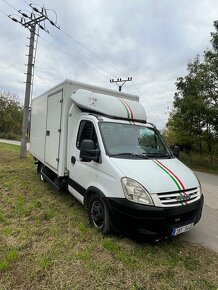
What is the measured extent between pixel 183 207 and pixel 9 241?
280cm

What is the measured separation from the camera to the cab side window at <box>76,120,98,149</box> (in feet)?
14.3

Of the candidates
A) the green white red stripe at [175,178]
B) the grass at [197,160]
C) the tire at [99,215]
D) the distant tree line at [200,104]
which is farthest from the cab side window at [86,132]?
the grass at [197,160]

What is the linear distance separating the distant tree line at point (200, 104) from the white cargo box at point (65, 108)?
9.68 meters

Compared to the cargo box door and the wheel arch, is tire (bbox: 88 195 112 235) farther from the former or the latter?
the cargo box door

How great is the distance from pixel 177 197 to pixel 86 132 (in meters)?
2.21

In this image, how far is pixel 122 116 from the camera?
470 cm

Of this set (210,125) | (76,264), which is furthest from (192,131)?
(76,264)

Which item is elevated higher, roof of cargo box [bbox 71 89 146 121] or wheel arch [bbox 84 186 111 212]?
roof of cargo box [bbox 71 89 146 121]

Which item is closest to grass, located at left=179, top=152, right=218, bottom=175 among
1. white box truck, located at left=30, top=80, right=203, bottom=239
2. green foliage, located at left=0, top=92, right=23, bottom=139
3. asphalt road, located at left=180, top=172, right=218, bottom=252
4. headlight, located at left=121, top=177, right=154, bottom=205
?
asphalt road, located at left=180, top=172, right=218, bottom=252

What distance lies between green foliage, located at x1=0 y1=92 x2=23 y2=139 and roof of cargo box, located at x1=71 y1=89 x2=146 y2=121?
3682 cm

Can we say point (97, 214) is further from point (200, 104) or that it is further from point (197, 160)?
point (197, 160)

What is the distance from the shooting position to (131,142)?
433 centimetres

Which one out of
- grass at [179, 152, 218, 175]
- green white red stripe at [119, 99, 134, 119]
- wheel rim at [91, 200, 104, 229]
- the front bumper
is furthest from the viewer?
grass at [179, 152, 218, 175]

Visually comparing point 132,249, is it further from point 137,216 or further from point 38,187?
point 38,187
